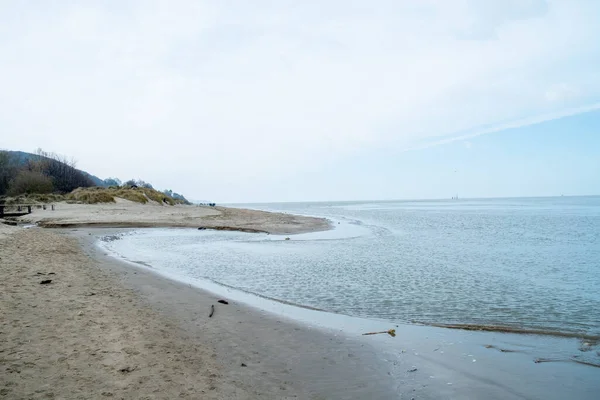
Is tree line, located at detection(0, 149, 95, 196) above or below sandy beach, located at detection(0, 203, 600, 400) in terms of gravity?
above

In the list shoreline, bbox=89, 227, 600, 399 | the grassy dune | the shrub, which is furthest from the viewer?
the shrub

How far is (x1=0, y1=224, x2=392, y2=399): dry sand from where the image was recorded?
15.4 ft

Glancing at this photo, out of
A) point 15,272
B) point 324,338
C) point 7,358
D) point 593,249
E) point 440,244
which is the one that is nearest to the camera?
point 7,358

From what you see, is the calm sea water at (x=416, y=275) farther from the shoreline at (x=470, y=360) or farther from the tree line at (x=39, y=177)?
the tree line at (x=39, y=177)

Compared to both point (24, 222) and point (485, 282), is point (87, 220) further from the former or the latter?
point (485, 282)

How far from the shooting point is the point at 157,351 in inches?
231

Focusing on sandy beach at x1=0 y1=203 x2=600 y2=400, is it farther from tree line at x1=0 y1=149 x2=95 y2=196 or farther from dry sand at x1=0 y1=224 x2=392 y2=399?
tree line at x1=0 y1=149 x2=95 y2=196

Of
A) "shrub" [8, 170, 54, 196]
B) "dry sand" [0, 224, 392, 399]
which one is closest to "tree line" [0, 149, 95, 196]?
"shrub" [8, 170, 54, 196]

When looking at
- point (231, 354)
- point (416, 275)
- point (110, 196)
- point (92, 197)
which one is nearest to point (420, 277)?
point (416, 275)

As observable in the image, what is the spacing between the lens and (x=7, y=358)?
498 centimetres

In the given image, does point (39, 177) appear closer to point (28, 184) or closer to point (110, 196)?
point (28, 184)

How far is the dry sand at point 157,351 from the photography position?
4703 millimetres

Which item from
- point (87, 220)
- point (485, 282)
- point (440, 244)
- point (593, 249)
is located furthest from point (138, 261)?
point (593, 249)

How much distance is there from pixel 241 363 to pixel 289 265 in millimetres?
10494
